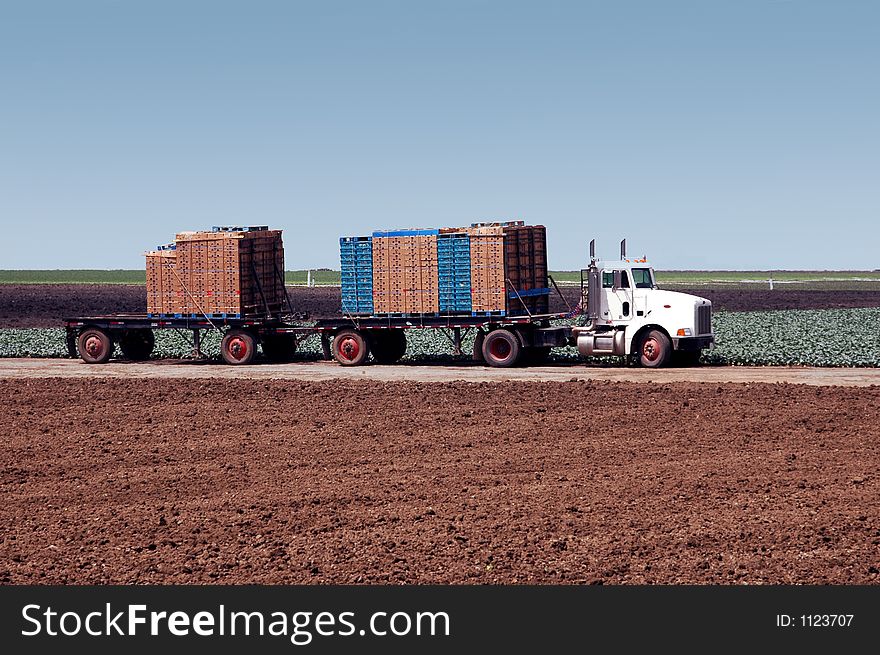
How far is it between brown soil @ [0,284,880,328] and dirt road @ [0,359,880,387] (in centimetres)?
2888

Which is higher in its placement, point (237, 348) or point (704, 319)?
point (704, 319)

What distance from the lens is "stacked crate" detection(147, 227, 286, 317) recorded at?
35.5 metres

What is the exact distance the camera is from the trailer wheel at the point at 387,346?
3641 cm

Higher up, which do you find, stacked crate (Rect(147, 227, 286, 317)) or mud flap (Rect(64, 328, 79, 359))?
stacked crate (Rect(147, 227, 286, 317))

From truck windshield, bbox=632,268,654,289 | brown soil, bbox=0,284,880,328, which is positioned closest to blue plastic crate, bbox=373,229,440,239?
truck windshield, bbox=632,268,654,289

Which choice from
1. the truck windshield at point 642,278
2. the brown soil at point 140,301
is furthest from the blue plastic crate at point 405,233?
the brown soil at point 140,301

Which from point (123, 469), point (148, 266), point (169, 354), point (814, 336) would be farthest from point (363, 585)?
point (814, 336)

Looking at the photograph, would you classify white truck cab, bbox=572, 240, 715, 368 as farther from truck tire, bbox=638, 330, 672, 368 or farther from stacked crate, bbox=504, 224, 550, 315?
stacked crate, bbox=504, 224, 550, 315

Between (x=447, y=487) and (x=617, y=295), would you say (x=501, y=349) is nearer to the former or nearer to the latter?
(x=617, y=295)

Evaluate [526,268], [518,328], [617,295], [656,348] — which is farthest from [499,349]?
[656,348]

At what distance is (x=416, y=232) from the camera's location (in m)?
34.2

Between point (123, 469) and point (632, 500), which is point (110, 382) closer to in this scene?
point (123, 469)

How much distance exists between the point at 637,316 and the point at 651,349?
98 centimetres

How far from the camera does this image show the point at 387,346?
3653 centimetres
